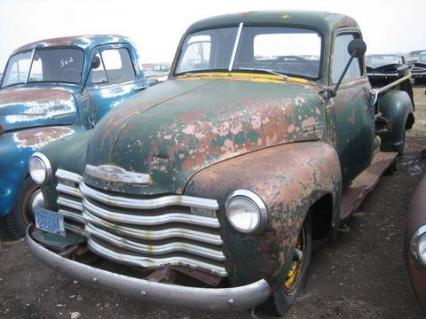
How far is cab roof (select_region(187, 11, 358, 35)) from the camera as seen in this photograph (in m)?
3.72

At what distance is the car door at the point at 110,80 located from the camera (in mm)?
5352

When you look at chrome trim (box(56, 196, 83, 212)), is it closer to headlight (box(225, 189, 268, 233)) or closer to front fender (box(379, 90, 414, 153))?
headlight (box(225, 189, 268, 233))

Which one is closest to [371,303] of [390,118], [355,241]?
[355,241]

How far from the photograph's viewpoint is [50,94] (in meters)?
5.04

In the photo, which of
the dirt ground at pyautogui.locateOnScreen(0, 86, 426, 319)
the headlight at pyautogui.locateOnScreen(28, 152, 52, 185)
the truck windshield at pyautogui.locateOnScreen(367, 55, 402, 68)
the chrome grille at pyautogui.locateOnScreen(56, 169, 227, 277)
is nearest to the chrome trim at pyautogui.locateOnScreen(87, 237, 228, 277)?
the chrome grille at pyautogui.locateOnScreen(56, 169, 227, 277)

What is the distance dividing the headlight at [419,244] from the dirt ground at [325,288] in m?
0.89

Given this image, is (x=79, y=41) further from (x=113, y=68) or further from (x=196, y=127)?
(x=196, y=127)

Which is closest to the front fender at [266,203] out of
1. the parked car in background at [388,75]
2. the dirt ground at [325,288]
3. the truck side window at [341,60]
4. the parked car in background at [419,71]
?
the dirt ground at [325,288]

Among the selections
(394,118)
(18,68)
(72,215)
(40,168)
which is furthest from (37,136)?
(394,118)

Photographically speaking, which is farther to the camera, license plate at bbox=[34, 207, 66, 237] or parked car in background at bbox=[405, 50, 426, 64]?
parked car in background at bbox=[405, 50, 426, 64]

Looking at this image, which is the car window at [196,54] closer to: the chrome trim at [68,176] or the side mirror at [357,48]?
the side mirror at [357,48]

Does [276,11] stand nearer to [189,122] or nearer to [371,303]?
[189,122]

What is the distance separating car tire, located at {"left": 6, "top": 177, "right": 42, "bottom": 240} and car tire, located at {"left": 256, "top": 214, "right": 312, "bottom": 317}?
2600 millimetres

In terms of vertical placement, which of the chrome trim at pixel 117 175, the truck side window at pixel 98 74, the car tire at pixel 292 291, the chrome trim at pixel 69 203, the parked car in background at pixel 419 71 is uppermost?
the truck side window at pixel 98 74
